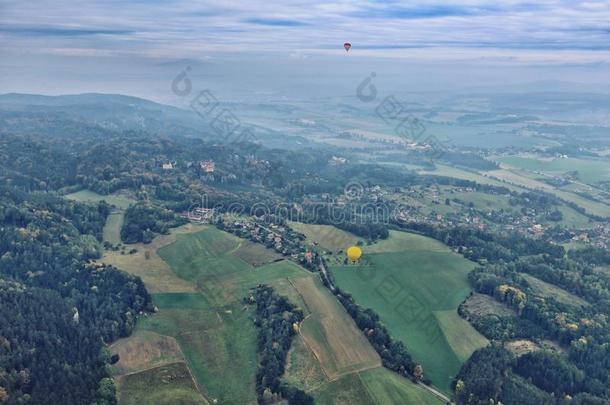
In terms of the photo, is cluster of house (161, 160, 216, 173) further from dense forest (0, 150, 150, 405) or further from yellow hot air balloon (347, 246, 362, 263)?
yellow hot air balloon (347, 246, 362, 263)

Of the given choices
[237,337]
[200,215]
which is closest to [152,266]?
[237,337]

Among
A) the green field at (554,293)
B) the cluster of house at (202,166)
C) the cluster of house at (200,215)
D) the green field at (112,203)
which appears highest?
the cluster of house at (202,166)

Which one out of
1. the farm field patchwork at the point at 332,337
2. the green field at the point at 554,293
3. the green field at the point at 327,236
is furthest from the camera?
the green field at the point at 327,236

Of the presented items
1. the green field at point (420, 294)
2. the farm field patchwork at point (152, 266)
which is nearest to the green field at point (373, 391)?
the green field at point (420, 294)

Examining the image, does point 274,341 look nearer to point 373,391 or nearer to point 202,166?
point 373,391

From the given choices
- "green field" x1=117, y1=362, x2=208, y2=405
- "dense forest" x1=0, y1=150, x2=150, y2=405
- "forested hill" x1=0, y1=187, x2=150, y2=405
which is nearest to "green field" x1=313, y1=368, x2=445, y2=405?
"green field" x1=117, y1=362, x2=208, y2=405

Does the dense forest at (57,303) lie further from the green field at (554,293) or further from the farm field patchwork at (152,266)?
the green field at (554,293)
